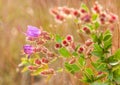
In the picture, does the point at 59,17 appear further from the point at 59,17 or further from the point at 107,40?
the point at 107,40

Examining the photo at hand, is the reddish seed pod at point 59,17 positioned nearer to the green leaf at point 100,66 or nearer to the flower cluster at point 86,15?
the flower cluster at point 86,15

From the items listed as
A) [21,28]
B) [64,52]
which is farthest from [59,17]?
[21,28]

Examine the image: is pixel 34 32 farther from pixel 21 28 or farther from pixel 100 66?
pixel 21 28

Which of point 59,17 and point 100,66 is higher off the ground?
point 59,17

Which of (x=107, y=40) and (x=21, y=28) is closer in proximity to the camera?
(x=107, y=40)

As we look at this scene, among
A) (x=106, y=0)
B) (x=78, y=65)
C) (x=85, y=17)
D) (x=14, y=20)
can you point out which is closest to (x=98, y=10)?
(x=85, y=17)

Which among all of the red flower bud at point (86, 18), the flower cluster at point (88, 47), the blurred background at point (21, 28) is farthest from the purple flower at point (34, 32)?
the blurred background at point (21, 28)

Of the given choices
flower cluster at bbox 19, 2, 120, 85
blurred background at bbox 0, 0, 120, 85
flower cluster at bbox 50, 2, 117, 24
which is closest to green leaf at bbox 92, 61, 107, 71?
flower cluster at bbox 19, 2, 120, 85

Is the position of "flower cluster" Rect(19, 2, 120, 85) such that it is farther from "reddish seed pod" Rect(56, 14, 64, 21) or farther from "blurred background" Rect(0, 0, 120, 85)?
"blurred background" Rect(0, 0, 120, 85)

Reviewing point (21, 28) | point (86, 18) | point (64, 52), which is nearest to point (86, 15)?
point (86, 18)
